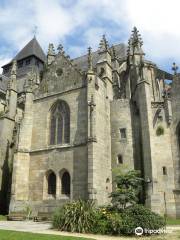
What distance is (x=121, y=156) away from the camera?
2333 centimetres

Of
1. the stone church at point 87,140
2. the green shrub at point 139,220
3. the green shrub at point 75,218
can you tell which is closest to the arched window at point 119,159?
the stone church at point 87,140

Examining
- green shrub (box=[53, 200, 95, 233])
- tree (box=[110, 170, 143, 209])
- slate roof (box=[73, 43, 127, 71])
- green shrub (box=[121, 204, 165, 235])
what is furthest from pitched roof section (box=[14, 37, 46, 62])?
green shrub (box=[121, 204, 165, 235])

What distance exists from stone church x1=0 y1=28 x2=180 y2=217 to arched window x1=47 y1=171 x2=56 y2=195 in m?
0.08

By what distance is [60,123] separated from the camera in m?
24.5

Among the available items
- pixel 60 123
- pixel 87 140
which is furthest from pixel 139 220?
pixel 60 123

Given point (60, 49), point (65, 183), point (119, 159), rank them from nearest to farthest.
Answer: point (65, 183) → point (119, 159) → point (60, 49)

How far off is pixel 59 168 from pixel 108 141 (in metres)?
4.74

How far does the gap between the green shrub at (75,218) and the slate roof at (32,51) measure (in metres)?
37.5

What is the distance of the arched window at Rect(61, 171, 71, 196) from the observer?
22.0 meters

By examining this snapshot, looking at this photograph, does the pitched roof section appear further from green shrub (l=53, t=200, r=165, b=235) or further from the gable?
green shrub (l=53, t=200, r=165, b=235)

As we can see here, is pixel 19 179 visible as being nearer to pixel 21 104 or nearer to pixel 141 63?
pixel 21 104

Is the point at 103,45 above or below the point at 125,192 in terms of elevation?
above

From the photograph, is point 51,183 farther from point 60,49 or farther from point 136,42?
point 136,42

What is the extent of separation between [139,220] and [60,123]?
13855 mm
